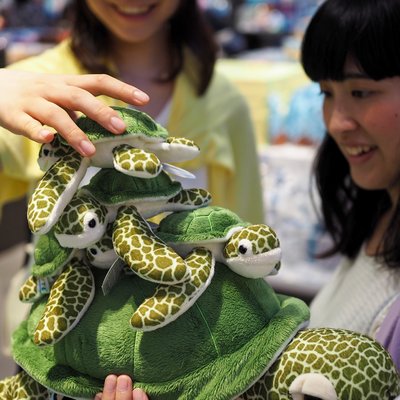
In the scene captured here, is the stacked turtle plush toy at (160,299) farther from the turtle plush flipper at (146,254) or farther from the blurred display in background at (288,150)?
the blurred display in background at (288,150)

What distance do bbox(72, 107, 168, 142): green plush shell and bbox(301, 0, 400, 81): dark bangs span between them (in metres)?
0.42

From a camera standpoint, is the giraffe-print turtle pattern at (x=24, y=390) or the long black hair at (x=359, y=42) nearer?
the giraffe-print turtle pattern at (x=24, y=390)

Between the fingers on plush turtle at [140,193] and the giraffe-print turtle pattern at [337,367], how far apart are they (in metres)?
0.18

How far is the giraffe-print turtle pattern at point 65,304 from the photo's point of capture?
2.00 ft

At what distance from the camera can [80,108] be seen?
637mm

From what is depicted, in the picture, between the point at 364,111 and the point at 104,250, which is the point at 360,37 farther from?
the point at 104,250

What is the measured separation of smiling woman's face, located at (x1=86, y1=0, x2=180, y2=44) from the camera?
1249 mm

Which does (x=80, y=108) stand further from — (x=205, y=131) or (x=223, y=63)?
(x=223, y=63)

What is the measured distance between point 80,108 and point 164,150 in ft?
0.30

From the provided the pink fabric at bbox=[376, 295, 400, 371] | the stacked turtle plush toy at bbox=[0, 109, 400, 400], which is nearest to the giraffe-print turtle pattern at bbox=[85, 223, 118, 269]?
the stacked turtle plush toy at bbox=[0, 109, 400, 400]

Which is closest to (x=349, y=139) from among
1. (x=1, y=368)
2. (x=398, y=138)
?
(x=398, y=138)

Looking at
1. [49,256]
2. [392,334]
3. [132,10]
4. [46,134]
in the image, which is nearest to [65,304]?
[49,256]

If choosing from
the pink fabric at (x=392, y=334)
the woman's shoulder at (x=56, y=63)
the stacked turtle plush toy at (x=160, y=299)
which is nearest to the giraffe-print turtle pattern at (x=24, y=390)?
the stacked turtle plush toy at (x=160, y=299)

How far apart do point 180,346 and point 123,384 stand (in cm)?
6
